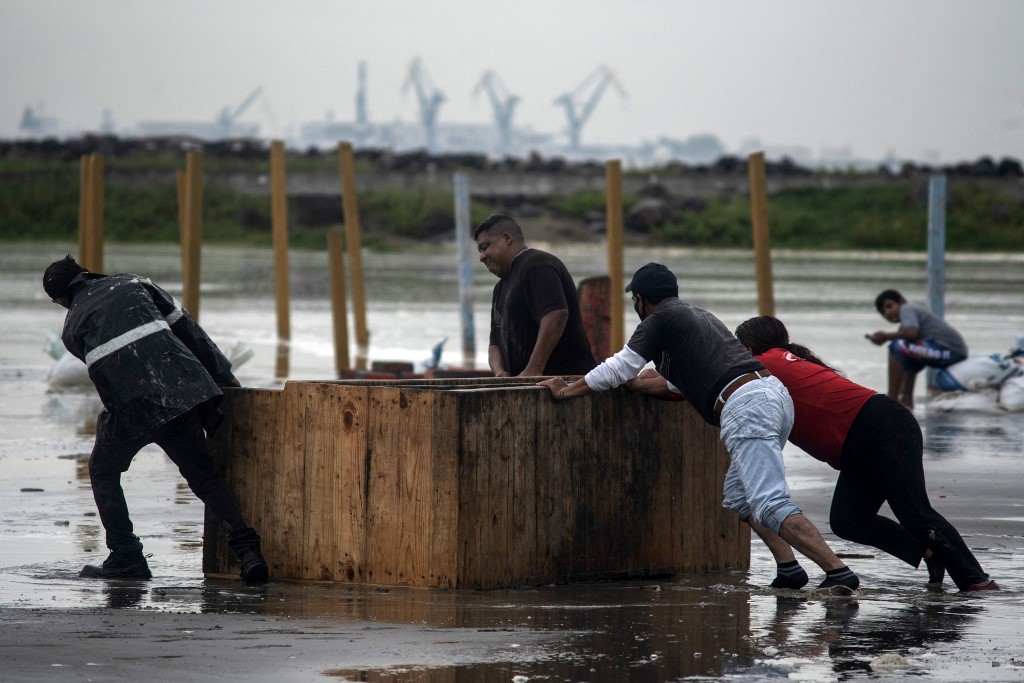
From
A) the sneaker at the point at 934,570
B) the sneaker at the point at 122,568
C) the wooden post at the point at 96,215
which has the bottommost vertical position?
the sneaker at the point at 934,570

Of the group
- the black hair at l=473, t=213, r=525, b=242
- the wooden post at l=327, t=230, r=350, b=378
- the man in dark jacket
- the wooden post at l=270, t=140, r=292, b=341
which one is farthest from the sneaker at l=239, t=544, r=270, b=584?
the wooden post at l=270, t=140, r=292, b=341

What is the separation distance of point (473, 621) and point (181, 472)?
1764 mm

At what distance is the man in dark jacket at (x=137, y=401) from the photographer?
24.3 feet

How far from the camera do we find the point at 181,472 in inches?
295

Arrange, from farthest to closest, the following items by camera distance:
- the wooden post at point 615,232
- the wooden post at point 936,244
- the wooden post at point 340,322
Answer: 1. the wooden post at point 340,322
2. the wooden post at point 615,232
3. the wooden post at point 936,244

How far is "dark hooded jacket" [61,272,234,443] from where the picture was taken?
7402mm

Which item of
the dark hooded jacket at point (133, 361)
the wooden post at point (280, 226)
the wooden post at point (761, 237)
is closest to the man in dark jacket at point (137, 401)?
the dark hooded jacket at point (133, 361)

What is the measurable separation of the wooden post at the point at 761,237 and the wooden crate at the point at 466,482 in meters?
8.52

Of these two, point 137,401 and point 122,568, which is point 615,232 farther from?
point 122,568

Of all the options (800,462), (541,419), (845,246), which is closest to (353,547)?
(541,419)

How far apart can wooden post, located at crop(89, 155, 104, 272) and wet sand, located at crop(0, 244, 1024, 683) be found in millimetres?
8031

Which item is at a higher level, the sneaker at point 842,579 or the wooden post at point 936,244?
the wooden post at point 936,244

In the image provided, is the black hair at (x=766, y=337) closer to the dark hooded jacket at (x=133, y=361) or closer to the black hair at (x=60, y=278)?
the dark hooded jacket at (x=133, y=361)

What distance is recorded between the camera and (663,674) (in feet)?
18.5
